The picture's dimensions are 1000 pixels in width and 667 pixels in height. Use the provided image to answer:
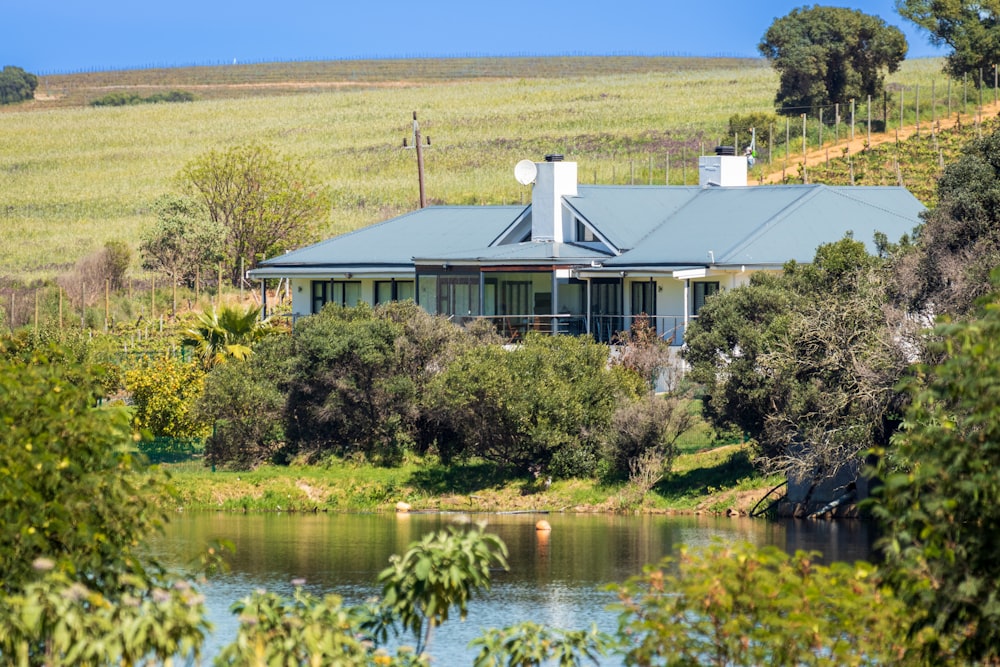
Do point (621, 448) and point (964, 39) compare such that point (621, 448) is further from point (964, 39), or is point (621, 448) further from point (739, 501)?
point (964, 39)

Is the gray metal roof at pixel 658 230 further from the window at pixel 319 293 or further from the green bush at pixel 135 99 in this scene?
the green bush at pixel 135 99

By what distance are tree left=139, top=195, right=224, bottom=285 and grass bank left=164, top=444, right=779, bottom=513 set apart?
3081cm

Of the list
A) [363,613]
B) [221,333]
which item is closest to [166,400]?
[221,333]

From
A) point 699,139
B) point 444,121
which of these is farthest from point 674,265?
point 444,121

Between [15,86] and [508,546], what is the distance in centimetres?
14042

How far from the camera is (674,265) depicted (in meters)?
47.8

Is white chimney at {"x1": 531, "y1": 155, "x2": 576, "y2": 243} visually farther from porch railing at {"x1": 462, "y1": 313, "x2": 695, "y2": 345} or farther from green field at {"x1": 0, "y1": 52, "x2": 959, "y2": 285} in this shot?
green field at {"x1": 0, "y1": 52, "x2": 959, "y2": 285}

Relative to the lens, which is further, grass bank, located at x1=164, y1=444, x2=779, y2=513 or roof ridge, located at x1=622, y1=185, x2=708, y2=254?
roof ridge, located at x1=622, y1=185, x2=708, y2=254

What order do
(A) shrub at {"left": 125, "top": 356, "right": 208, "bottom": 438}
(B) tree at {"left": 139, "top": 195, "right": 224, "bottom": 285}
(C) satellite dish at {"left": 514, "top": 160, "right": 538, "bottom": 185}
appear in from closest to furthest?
(A) shrub at {"left": 125, "top": 356, "right": 208, "bottom": 438}, (C) satellite dish at {"left": 514, "top": 160, "right": 538, "bottom": 185}, (B) tree at {"left": 139, "top": 195, "right": 224, "bottom": 285}

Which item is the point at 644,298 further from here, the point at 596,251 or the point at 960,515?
the point at 960,515

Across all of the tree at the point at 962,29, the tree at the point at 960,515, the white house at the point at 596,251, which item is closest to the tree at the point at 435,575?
the tree at the point at 960,515

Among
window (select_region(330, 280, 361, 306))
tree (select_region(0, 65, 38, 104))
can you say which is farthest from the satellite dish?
tree (select_region(0, 65, 38, 104))

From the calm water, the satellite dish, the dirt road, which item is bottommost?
the calm water

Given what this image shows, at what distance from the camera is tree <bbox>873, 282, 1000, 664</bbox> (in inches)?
540
